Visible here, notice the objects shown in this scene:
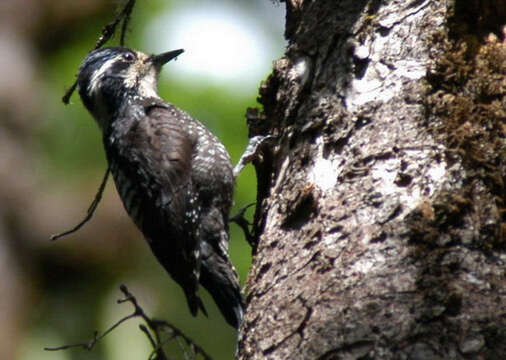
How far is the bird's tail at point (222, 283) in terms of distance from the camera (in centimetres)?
435

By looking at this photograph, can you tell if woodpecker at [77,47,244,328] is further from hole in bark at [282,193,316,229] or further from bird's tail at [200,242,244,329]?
hole in bark at [282,193,316,229]

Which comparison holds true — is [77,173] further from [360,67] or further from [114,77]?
[360,67]

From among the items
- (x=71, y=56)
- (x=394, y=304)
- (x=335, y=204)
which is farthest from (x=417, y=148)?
(x=71, y=56)

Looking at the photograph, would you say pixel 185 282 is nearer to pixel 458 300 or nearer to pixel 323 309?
pixel 323 309

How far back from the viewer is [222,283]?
4.48 meters

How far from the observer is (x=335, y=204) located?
3.13m

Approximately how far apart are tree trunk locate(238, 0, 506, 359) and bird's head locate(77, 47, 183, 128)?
72.8 inches

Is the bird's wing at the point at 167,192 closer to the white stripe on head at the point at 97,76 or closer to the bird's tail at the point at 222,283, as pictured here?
the bird's tail at the point at 222,283

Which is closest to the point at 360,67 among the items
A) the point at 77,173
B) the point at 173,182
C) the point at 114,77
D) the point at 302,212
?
the point at 302,212

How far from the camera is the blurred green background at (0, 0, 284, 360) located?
8.66m

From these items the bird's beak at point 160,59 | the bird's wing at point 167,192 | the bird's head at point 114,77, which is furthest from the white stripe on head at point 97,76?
the bird's wing at point 167,192

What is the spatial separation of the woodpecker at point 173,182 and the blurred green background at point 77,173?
2842mm

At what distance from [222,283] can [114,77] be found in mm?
1758

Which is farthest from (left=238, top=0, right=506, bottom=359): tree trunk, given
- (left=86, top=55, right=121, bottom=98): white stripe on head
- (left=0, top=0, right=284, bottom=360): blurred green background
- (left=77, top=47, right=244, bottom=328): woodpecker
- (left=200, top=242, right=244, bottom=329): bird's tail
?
(left=0, top=0, right=284, bottom=360): blurred green background
